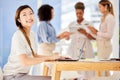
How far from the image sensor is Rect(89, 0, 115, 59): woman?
3.59 meters

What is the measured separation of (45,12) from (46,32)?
1.05ft

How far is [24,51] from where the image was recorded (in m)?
2.24

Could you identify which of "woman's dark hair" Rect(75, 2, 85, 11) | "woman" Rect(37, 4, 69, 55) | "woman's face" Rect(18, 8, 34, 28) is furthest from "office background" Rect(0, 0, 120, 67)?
"woman's face" Rect(18, 8, 34, 28)

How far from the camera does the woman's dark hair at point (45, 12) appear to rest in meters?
3.62

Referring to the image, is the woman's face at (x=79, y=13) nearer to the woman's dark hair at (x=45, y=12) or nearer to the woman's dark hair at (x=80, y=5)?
the woman's dark hair at (x=80, y=5)

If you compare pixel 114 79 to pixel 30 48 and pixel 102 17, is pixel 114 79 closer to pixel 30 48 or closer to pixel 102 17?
pixel 30 48

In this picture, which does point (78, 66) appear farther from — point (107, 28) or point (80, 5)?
point (80, 5)

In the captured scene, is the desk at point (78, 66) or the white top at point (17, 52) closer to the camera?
the desk at point (78, 66)

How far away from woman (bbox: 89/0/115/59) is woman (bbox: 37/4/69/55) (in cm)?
64

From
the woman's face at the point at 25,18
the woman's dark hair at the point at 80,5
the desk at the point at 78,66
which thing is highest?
the woman's dark hair at the point at 80,5

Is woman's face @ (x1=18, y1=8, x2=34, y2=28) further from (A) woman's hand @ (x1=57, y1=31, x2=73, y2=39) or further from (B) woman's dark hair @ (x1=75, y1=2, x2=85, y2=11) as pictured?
(B) woman's dark hair @ (x1=75, y1=2, x2=85, y2=11)

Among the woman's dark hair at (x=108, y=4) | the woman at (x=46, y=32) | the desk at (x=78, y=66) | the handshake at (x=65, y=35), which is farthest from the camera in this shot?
the handshake at (x=65, y=35)

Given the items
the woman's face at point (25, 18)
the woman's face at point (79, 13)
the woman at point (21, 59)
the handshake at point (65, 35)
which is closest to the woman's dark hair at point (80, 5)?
the woman's face at point (79, 13)

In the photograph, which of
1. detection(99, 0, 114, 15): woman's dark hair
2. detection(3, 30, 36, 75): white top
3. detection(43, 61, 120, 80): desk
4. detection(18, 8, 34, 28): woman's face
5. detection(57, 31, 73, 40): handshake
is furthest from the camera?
detection(57, 31, 73, 40): handshake
